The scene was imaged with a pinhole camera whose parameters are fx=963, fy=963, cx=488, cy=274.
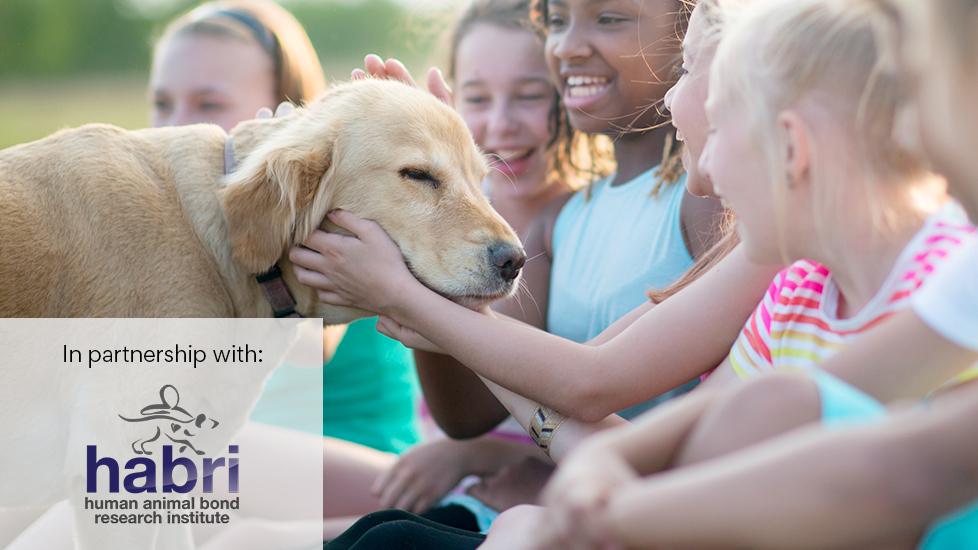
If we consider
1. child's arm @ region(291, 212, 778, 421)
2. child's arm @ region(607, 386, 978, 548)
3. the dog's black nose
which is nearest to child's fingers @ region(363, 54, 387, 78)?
the dog's black nose

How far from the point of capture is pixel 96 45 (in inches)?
641

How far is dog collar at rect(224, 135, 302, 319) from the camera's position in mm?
2420

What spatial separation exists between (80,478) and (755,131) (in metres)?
1.69

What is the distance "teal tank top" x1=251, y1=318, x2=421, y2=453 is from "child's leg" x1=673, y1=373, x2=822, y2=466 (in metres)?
2.42

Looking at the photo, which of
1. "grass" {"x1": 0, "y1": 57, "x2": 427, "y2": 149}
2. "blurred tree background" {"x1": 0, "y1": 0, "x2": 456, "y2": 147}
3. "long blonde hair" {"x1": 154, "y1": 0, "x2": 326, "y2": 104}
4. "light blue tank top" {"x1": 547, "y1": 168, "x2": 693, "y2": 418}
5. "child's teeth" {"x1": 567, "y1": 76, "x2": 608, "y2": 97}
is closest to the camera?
"light blue tank top" {"x1": 547, "y1": 168, "x2": 693, "y2": 418}

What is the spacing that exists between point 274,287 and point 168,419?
0.41 metres

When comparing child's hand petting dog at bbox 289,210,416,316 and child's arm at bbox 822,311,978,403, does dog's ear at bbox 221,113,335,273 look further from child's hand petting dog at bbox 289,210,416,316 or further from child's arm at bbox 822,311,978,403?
child's arm at bbox 822,311,978,403

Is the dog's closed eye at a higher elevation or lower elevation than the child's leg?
higher

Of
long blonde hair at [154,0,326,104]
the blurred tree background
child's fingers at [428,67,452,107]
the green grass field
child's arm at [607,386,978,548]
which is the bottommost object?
child's arm at [607,386,978,548]

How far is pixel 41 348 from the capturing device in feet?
7.40

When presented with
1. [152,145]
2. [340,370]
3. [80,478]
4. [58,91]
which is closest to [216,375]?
[80,478]

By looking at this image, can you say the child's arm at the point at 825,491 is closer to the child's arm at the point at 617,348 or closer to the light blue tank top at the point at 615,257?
the child's arm at the point at 617,348

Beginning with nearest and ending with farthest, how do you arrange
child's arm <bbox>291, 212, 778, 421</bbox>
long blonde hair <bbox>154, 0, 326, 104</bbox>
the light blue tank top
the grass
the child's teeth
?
child's arm <bbox>291, 212, 778, 421</bbox>, the light blue tank top, the child's teeth, long blonde hair <bbox>154, 0, 326, 104</bbox>, the grass

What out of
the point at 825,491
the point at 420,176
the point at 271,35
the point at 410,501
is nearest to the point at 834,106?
the point at 825,491
